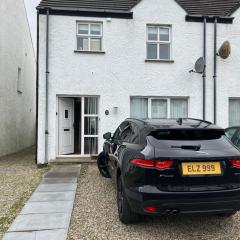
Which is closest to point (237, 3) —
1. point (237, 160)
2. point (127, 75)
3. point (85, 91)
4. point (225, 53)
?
point (225, 53)

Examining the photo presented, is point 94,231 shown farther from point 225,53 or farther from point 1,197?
point 225,53

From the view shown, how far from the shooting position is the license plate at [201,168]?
4074 millimetres

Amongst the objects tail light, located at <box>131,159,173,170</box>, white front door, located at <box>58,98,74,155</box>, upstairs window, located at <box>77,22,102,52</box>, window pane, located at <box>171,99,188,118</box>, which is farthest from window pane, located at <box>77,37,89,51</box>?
tail light, located at <box>131,159,173,170</box>

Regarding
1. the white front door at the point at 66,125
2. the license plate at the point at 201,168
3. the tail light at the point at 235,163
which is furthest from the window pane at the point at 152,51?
the license plate at the point at 201,168

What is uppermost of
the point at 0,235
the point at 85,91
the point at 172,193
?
the point at 85,91

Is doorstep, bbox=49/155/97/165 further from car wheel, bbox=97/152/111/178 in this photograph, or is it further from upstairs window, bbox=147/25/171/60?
upstairs window, bbox=147/25/171/60

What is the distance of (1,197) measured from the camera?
21.3ft

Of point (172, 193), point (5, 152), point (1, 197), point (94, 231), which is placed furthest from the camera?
point (5, 152)

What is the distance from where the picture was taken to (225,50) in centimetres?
1111

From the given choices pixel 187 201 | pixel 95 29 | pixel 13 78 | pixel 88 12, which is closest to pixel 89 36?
pixel 95 29

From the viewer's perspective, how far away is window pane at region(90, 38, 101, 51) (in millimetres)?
11152

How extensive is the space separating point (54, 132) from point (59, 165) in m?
1.25

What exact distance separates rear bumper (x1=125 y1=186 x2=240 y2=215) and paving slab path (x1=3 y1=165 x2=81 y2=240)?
53.6 inches

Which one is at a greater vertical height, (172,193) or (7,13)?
(7,13)
